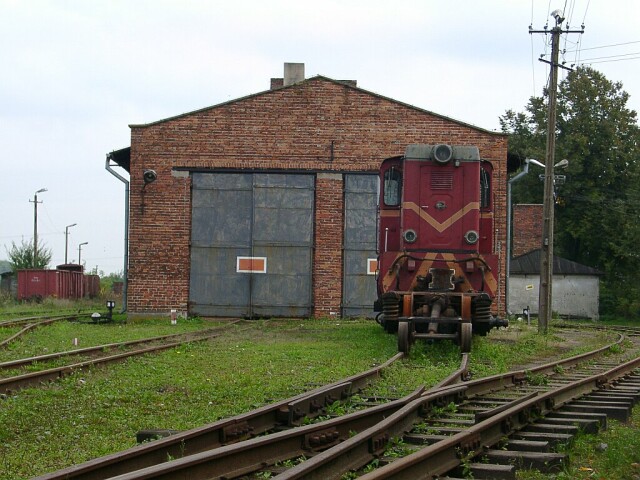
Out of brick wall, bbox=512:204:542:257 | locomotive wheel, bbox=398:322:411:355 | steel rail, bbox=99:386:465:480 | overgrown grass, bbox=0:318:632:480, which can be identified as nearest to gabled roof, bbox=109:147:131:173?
overgrown grass, bbox=0:318:632:480

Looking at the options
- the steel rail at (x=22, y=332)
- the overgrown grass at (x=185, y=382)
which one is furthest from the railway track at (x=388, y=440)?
the steel rail at (x=22, y=332)

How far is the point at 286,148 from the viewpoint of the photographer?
83.1ft

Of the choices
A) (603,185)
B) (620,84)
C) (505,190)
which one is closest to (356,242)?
(505,190)

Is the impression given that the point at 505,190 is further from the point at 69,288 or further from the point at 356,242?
the point at 69,288

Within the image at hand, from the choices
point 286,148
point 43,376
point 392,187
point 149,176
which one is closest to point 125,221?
point 149,176

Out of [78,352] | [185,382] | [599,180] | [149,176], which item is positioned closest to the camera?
[185,382]

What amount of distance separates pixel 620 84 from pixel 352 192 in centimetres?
3741

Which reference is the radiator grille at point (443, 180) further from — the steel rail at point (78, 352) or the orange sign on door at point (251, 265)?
the orange sign on door at point (251, 265)

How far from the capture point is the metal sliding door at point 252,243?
82.8ft

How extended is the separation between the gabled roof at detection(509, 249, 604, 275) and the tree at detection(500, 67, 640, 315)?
5010 millimetres

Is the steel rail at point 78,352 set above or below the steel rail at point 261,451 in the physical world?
below

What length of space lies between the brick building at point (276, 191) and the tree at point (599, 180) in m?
30.8

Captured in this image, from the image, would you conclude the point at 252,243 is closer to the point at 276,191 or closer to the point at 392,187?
the point at 276,191

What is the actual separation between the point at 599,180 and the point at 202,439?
5240 centimetres
